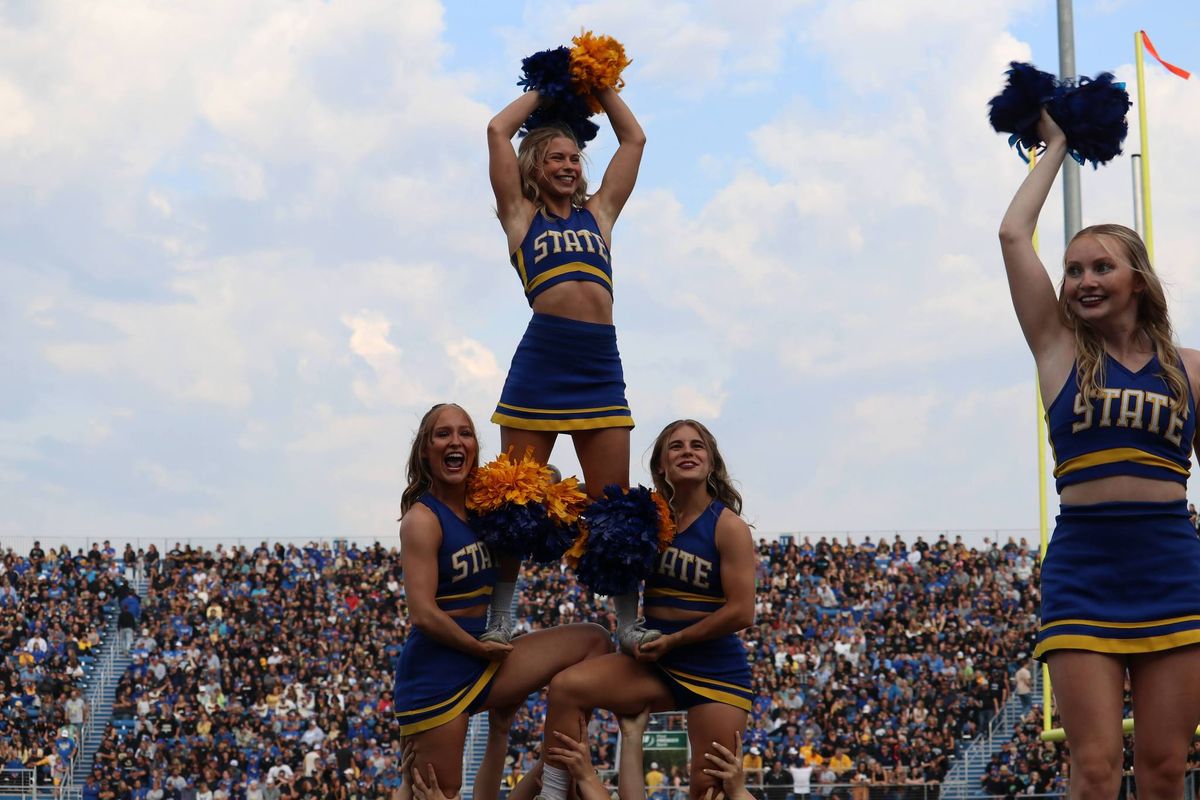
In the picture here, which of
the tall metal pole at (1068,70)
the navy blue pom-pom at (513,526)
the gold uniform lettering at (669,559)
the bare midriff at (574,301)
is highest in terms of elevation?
the tall metal pole at (1068,70)

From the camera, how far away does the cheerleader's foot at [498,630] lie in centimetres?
542

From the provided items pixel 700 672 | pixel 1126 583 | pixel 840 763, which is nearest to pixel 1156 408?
pixel 1126 583

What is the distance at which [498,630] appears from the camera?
546 centimetres

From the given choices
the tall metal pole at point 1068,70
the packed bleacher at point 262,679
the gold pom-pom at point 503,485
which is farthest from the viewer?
the packed bleacher at point 262,679

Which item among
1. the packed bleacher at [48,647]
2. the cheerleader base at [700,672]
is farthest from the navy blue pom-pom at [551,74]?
the packed bleacher at [48,647]

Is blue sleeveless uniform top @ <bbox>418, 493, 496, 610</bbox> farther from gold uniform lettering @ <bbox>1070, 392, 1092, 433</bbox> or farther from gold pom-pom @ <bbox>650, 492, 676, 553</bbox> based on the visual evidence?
gold uniform lettering @ <bbox>1070, 392, 1092, 433</bbox>

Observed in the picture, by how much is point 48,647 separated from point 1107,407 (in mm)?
20031

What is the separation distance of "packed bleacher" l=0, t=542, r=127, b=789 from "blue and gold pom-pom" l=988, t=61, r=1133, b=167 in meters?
16.3

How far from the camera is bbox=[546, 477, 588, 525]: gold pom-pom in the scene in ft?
17.8

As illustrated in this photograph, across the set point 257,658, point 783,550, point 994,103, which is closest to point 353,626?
point 257,658

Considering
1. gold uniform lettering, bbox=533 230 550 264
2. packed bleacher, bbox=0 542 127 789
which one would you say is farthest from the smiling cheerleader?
packed bleacher, bbox=0 542 127 789

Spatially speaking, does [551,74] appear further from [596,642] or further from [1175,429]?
[1175,429]

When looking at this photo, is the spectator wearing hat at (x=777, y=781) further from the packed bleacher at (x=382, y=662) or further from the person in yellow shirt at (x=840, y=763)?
the person in yellow shirt at (x=840, y=763)

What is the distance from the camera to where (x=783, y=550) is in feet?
76.3
